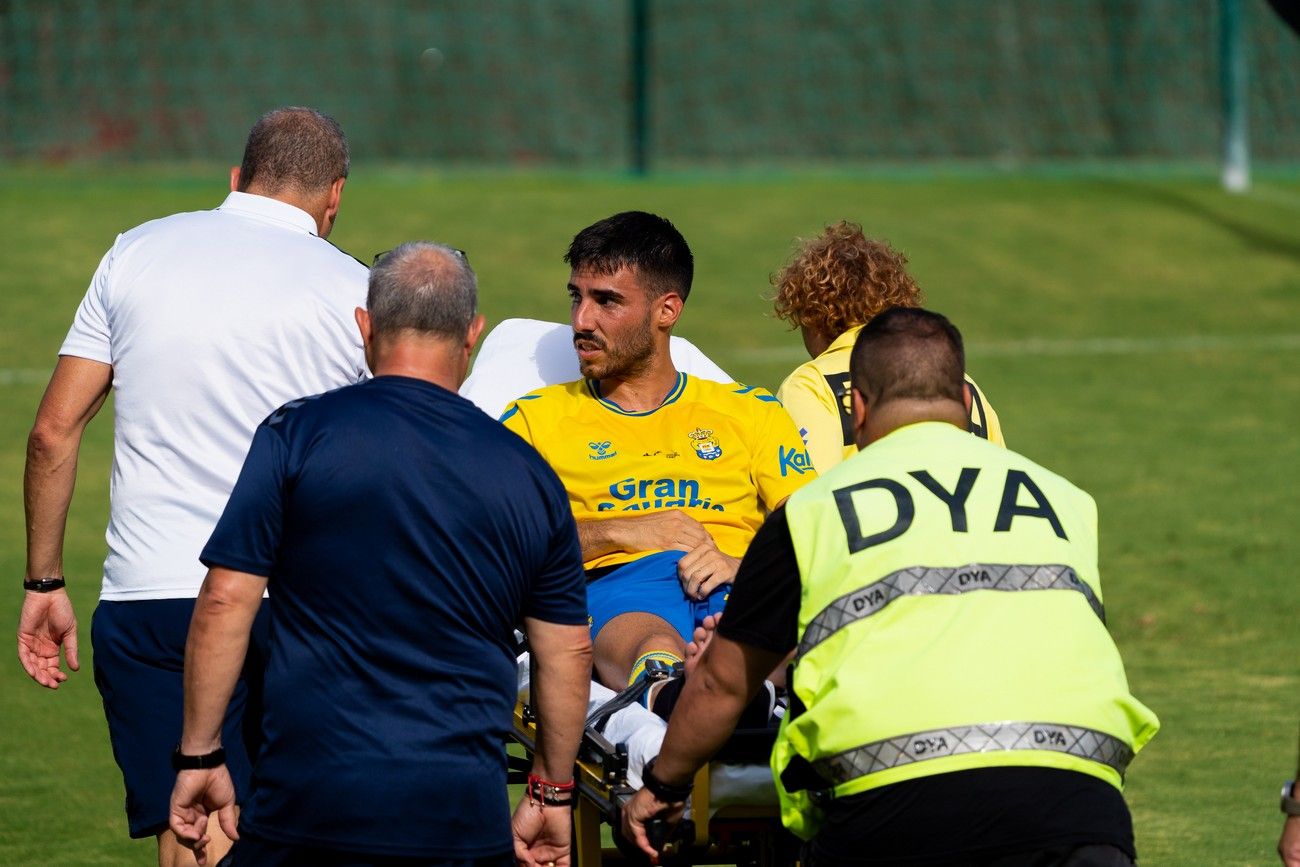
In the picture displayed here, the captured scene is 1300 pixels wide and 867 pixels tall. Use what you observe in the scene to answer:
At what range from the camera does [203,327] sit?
173 inches

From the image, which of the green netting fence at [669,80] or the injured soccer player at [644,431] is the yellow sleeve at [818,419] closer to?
the injured soccer player at [644,431]

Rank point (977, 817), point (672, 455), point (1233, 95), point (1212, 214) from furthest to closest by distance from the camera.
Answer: point (1212, 214) → point (1233, 95) → point (672, 455) → point (977, 817)

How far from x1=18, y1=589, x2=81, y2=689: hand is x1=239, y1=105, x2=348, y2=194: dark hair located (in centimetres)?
119

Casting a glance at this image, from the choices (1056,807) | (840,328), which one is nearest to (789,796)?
(1056,807)

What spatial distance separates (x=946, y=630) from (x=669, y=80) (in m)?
18.5

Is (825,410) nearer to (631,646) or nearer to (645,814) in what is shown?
(631,646)

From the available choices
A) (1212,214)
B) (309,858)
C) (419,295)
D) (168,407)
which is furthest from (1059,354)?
(309,858)

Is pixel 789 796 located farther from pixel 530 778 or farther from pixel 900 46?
pixel 900 46

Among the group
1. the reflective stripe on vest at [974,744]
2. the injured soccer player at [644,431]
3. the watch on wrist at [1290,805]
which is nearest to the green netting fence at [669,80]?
the injured soccer player at [644,431]

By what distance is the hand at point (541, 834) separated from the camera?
3893 mm

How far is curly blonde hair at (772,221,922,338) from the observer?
5.65 meters

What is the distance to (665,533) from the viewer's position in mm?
5215

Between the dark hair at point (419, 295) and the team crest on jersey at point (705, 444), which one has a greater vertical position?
the dark hair at point (419, 295)

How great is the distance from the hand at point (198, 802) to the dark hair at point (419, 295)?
974mm
